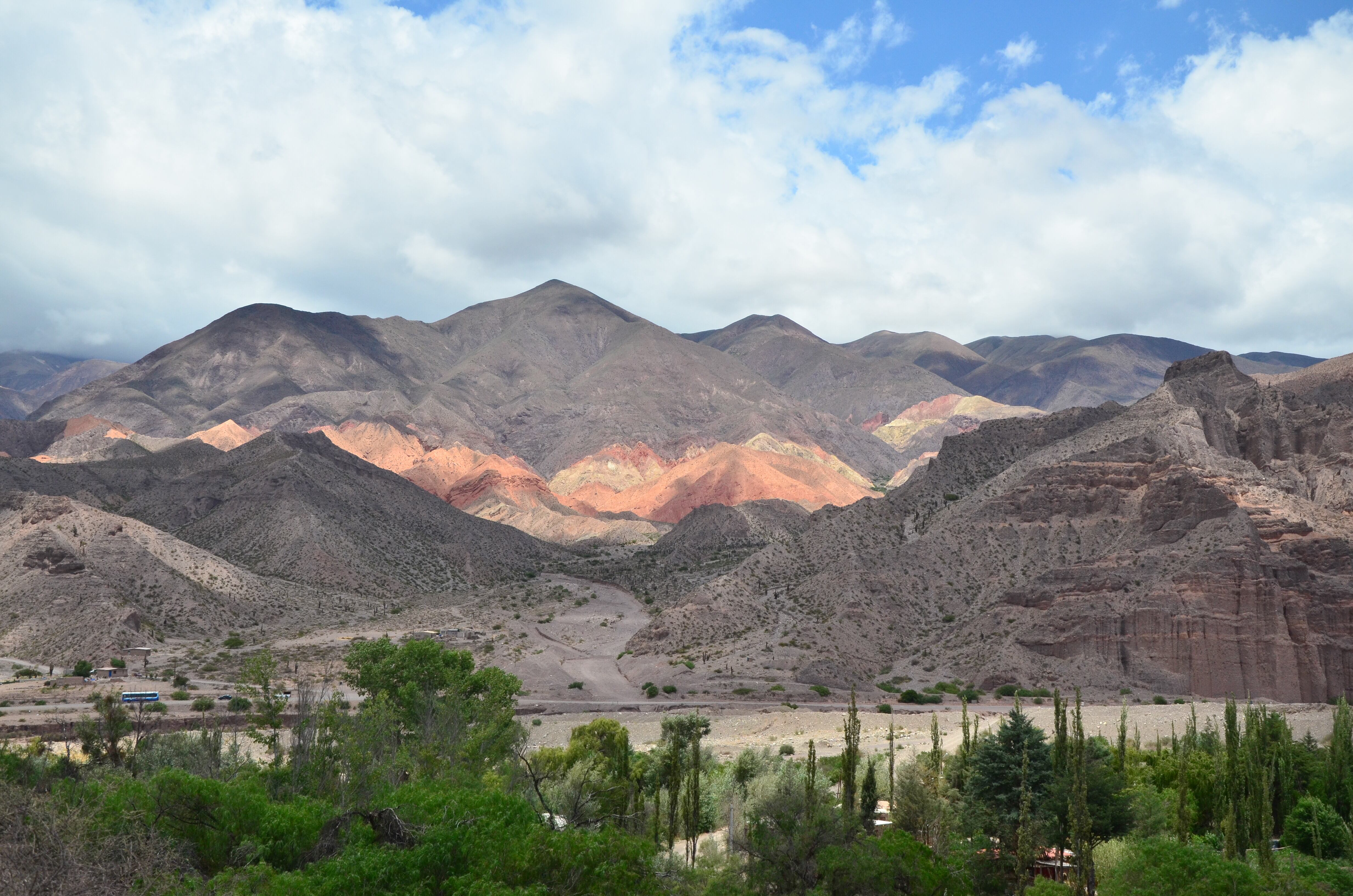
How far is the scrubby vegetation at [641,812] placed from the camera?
1836cm

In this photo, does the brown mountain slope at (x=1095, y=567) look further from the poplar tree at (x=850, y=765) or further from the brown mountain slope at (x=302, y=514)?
the brown mountain slope at (x=302, y=514)

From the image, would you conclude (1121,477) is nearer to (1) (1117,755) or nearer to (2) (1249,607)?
(2) (1249,607)

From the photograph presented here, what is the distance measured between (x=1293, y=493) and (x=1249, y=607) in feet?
59.1

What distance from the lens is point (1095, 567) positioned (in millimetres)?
68688

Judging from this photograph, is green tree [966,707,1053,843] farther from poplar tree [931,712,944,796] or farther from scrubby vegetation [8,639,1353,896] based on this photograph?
poplar tree [931,712,944,796]

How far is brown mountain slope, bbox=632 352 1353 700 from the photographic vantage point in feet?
204

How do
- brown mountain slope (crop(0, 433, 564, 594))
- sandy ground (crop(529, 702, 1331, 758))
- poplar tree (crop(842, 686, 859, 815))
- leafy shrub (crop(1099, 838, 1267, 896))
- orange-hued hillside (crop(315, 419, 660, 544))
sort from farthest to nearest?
orange-hued hillside (crop(315, 419, 660, 544)) < brown mountain slope (crop(0, 433, 564, 594)) < sandy ground (crop(529, 702, 1331, 758)) < poplar tree (crop(842, 686, 859, 815)) < leafy shrub (crop(1099, 838, 1267, 896))

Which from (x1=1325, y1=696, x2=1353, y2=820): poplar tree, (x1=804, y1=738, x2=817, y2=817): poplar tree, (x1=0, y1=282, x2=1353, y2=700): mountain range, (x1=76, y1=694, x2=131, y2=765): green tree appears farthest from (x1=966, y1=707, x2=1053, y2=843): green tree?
(x1=0, y1=282, x2=1353, y2=700): mountain range

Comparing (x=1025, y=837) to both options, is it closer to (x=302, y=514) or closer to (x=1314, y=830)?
(x=1314, y=830)

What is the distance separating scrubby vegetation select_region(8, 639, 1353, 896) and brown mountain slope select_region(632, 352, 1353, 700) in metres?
25.1

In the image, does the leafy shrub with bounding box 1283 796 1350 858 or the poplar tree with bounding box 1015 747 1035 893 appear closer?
the poplar tree with bounding box 1015 747 1035 893

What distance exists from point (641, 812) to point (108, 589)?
71119 millimetres

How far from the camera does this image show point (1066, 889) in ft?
64.1

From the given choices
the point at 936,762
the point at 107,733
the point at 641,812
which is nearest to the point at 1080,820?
the point at 936,762
